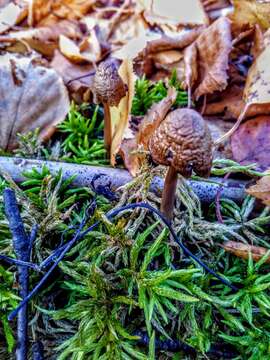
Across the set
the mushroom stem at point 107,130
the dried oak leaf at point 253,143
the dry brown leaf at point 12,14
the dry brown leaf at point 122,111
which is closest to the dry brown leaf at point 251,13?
the dried oak leaf at point 253,143

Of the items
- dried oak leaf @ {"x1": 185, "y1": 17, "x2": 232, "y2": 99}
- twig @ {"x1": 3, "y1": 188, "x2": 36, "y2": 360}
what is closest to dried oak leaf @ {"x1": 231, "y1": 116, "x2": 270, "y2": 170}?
dried oak leaf @ {"x1": 185, "y1": 17, "x2": 232, "y2": 99}

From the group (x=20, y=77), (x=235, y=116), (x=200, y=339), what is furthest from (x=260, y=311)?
(x=20, y=77)

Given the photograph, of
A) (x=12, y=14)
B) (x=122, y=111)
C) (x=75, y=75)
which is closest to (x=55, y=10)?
(x=12, y=14)

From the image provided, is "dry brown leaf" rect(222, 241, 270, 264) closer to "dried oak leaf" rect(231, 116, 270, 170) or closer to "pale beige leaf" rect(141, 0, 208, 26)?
"dried oak leaf" rect(231, 116, 270, 170)

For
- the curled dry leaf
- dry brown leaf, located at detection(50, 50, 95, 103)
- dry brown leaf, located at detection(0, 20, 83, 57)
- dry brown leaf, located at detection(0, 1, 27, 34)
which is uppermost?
dry brown leaf, located at detection(0, 1, 27, 34)

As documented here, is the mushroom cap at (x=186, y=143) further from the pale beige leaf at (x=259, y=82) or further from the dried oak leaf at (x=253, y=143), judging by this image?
the pale beige leaf at (x=259, y=82)

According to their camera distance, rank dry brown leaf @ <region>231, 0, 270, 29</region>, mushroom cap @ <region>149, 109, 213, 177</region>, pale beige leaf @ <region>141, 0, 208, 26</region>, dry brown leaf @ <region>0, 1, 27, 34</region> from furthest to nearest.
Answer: dry brown leaf @ <region>0, 1, 27, 34</region>, pale beige leaf @ <region>141, 0, 208, 26</region>, dry brown leaf @ <region>231, 0, 270, 29</region>, mushroom cap @ <region>149, 109, 213, 177</region>
